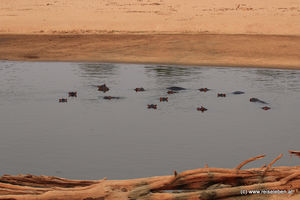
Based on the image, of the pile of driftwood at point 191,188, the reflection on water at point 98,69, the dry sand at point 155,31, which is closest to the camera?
the pile of driftwood at point 191,188

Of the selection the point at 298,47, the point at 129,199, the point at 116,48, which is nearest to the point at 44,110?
the point at 129,199

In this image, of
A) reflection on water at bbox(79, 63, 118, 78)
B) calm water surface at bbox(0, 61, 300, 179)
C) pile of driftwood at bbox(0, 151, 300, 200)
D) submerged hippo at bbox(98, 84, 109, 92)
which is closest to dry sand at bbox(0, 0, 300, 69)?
reflection on water at bbox(79, 63, 118, 78)

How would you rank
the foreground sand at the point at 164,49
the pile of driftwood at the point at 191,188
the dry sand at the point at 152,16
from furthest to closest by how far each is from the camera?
the dry sand at the point at 152,16, the foreground sand at the point at 164,49, the pile of driftwood at the point at 191,188

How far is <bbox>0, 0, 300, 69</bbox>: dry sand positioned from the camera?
1163 inches

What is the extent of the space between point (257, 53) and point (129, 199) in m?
A: 24.3

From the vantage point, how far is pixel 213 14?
4225cm

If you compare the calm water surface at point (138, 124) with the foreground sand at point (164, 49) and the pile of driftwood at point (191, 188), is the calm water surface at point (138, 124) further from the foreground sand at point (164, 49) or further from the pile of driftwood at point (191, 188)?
the foreground sand at point (164, 49)

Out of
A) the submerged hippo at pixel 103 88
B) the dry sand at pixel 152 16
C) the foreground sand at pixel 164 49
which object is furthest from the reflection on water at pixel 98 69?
the dry sand at pixel 152 16

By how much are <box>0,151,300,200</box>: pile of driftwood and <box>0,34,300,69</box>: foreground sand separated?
21.0 metres

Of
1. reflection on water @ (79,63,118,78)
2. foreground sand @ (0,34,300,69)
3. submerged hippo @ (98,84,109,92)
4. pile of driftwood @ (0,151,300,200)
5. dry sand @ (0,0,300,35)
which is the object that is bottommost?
pile of driftwood @ (0,151,300,200)

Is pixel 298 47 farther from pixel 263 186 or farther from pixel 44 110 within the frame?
pixel 263 186

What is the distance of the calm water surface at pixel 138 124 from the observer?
10.6m

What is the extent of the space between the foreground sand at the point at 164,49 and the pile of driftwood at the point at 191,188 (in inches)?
826

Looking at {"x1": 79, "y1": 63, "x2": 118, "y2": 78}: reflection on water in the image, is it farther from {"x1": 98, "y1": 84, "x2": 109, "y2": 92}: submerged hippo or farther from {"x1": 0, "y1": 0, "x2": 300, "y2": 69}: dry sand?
{"x1": 98, "y1": 84, "x2": 109, "y2": 92}: submerged hippo
